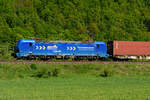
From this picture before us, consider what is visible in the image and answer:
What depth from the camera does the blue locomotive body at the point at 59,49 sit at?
118ft

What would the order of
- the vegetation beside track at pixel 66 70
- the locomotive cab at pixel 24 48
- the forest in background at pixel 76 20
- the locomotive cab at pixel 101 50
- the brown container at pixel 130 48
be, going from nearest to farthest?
the vegetation beside track at pixel 66 70
the locomotive cab at pixel 24 48
the locomotive cab at pixel 101 50
the brown container at pixel 130 48
the forest in background at pixel 76 20

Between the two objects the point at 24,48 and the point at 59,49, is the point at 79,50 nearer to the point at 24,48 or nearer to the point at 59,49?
the point at 59,49

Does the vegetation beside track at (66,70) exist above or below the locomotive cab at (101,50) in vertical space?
below

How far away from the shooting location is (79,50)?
3891 cm

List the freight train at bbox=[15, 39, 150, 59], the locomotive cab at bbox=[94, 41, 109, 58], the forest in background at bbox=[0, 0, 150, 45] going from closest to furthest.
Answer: the freight train at bbox=[15, 39, 150, 59] → the locomotive cab at bbox=[94, 41, 109, 58] → the forest in background at bbox=[0, 0, 150, 45]

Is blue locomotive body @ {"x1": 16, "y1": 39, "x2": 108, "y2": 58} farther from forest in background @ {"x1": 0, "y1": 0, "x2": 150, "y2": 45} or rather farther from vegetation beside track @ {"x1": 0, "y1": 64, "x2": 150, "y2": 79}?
forest in background @ {"x1": 0, "y1": 0, "x2": 150, "y2": 45}

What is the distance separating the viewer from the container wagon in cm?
4100

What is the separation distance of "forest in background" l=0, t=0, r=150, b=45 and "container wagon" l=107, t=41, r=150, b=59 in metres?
16.3

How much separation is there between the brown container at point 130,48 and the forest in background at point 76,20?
53.6ft

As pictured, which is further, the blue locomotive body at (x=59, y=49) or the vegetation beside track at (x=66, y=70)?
the blue locomotive body at (x=59, y=49)

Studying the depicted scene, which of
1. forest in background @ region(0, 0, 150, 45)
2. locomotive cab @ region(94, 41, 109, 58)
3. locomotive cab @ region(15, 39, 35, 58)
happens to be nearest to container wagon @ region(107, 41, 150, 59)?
locomotive cab @ region(94, 41, 109, 58)

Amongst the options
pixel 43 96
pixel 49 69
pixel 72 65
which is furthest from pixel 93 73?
pixel 43 96

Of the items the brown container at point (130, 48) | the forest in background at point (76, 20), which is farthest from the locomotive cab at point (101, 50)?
the forest in background at point (76, 20)

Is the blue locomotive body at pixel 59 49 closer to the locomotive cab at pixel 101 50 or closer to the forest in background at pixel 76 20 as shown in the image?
the locomotive cab at pixel 101 50
